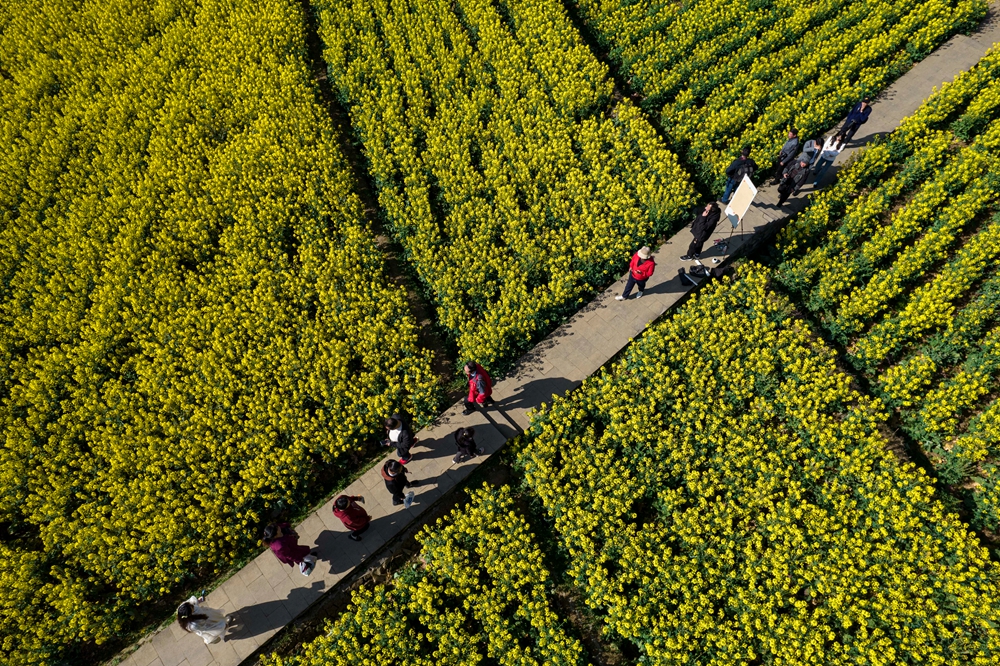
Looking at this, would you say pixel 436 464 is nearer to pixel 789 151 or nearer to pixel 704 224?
pixel 704 224

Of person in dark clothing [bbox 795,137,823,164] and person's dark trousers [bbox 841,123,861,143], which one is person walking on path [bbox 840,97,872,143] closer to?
person's dark trousers [bbox 841,123,861,143]

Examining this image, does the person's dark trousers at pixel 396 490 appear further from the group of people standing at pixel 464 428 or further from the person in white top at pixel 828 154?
the person in white top at pixel 828 154

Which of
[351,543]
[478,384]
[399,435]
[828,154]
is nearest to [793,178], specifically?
[828,154]

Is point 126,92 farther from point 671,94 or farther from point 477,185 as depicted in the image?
point 671,94

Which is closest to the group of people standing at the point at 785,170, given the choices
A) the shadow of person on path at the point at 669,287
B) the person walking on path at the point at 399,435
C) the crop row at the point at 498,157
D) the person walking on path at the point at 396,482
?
the shadow of person on path at the point at 669,287

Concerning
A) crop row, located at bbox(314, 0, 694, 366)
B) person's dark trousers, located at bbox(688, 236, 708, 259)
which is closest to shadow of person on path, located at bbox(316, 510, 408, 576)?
crop row, located at bbox(314, 0, 694, 366)

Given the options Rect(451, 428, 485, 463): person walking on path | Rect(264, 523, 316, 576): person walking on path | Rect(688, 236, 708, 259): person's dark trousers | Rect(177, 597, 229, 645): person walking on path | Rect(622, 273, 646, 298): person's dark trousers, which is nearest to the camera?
Rect(177, 597, 229, 645): person walking on path

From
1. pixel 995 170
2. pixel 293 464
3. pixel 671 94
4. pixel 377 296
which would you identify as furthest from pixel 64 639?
pixel 995 170
